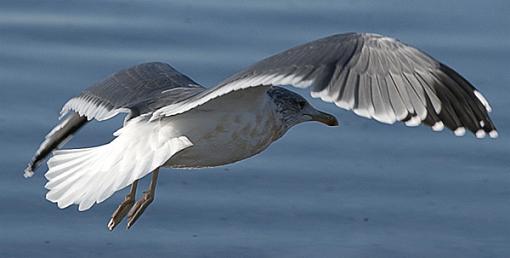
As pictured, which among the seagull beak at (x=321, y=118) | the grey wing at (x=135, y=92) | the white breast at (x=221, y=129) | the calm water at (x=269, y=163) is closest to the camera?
→ the white breast at (x=221, y=129)

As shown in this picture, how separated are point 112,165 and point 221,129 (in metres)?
0.41

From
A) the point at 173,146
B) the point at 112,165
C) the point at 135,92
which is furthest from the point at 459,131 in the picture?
the point at 135,92

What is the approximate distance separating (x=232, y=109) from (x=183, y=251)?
1.40 metres

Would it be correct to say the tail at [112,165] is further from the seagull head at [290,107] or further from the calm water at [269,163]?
the calm water at [269,163]

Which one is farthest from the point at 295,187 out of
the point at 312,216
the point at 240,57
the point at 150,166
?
the point at 150,166

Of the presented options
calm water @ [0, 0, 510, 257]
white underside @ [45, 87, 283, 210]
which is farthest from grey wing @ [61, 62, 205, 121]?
calm water @ [0, 0, 510, 257]

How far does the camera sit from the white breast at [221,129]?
22.2ft

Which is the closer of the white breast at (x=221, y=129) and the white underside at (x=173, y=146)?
the white underside at (x=173, y=146)

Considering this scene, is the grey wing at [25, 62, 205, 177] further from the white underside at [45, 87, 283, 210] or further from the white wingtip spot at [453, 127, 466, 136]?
the white wingtip spot at [453, 127, 466, 136]

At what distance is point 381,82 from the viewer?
20.5ft

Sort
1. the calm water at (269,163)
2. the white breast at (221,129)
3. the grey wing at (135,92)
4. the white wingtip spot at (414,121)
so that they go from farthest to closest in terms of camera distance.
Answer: the calm water at (269,163), the grey wing at (135,92), the white breast at (221,129), the white wingtip spot at (414,121)

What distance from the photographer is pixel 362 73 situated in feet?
20.6

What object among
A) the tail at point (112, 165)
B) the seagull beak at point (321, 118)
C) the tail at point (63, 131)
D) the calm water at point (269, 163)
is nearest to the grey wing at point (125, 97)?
the tail at point (63, 131)

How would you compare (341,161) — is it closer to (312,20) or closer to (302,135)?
(302,135)
